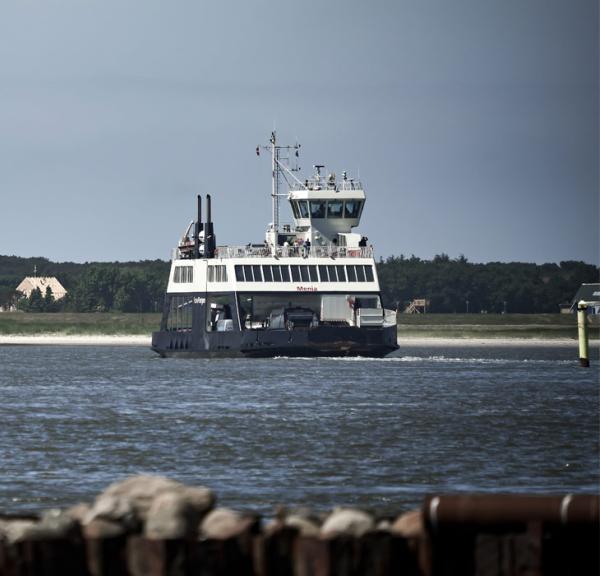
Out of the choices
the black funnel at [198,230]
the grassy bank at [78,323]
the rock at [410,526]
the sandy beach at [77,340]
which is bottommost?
the rock at [410,526]

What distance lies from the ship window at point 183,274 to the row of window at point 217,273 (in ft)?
9.52

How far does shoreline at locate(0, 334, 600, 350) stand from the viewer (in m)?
151

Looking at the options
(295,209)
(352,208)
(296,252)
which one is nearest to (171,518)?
(296,252)

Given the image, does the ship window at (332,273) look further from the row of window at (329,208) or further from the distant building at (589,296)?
the distant building at (589,296)

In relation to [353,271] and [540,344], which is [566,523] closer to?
[353,271]

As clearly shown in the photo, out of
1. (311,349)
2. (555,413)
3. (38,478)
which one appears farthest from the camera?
(311,349)

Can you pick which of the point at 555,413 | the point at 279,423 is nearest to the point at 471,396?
the point at 555,413

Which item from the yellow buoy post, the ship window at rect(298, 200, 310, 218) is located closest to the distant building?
the ship window at rect(298, 200, 310, 218)

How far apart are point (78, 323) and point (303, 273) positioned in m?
106

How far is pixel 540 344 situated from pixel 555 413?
4139 inches

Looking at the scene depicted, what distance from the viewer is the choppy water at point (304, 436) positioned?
2530 cm

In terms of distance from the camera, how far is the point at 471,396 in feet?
173

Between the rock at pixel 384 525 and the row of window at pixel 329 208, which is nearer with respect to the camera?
the rock at pixel 384 525

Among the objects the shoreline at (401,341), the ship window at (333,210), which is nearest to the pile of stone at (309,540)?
the ship window at (333,210)
